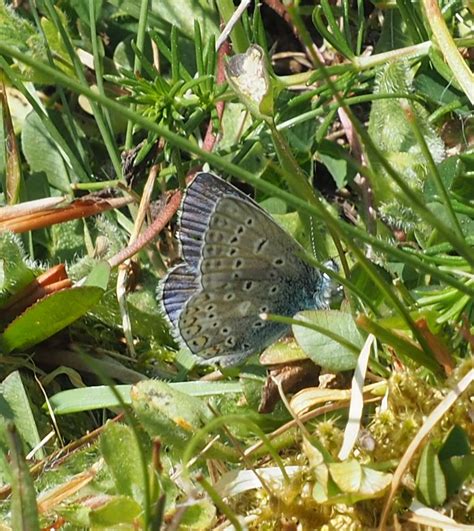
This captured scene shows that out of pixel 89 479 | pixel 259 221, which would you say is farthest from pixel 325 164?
pixel 89 479

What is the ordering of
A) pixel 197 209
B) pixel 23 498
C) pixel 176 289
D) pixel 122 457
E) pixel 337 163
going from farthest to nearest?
pixel 337 163, pixel 176 289, pixel 197 209, pixel 122 457, pixel 23 498

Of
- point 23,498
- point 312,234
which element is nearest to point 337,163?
point 312,234

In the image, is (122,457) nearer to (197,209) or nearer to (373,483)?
(373,483)

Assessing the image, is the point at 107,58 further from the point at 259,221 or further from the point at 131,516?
the point at 131,516

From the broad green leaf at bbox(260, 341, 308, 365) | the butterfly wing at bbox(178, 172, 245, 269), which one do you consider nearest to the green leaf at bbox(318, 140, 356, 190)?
the butterfly wing at bbox(178, 172, 245, 269)

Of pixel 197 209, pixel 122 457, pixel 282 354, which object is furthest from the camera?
pixel 197 209

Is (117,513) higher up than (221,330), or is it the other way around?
(221,330)

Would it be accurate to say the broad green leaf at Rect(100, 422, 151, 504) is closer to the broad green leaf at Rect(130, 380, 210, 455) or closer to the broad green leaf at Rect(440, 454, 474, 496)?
the broad green leaf at Rect(130, 380, 210, 455)
